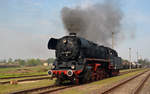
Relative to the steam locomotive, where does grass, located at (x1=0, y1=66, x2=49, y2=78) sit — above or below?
below

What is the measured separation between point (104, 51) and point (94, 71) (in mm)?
4507

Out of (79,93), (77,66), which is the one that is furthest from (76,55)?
(79,93)

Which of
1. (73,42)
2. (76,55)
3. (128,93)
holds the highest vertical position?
(73,42)

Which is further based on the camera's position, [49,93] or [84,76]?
[84,76]

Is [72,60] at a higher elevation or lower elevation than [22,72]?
higher

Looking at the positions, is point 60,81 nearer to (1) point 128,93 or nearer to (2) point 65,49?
(2) point 65,49

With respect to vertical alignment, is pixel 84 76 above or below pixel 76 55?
below

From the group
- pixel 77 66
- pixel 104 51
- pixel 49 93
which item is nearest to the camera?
pixel 49 93

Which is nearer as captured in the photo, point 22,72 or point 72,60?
point 72,60

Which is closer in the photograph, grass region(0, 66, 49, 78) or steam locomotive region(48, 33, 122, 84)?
steam locomotive region(48, 33, 122, 84)

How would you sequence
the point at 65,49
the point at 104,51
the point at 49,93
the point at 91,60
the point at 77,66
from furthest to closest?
the point at 104,51 < the point at 91,60 < the point at 65,49 < the point at 77,66 < the point at 49,93

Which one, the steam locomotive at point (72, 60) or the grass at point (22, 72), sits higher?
the steam locomotive at point (72, 60)

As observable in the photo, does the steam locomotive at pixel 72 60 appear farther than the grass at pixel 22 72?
No

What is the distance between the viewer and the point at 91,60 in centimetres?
1639
